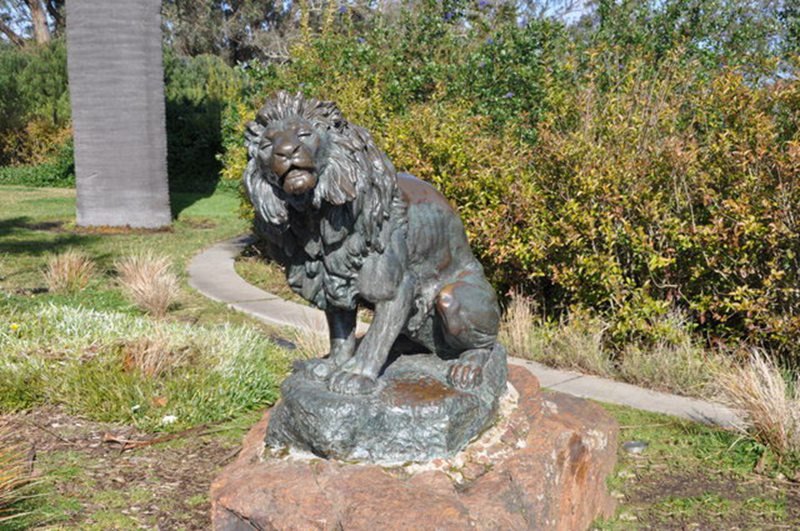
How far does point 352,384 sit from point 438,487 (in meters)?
0.54

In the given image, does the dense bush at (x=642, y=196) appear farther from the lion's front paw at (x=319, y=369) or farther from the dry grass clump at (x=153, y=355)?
the lion's front paw at (x=319, y=369)

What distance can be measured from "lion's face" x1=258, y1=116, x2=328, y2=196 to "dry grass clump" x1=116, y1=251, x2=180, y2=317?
206 inches

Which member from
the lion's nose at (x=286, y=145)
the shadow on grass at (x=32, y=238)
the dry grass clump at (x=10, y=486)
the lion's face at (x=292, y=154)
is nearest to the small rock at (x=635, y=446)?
the lion's face at (x=292, y=154)

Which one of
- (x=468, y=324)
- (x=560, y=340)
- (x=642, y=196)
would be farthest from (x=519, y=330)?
(x=468, y=324)

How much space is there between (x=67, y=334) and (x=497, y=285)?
12.4ft

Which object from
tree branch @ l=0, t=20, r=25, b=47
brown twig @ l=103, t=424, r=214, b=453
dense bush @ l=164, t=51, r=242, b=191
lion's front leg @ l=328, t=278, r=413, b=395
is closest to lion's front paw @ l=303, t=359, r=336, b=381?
lion's front leg @ l=328, t=278, r=413, b=395

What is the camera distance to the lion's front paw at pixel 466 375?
3385 millimetres

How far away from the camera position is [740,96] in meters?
5.96

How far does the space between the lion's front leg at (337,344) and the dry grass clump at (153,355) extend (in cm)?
213

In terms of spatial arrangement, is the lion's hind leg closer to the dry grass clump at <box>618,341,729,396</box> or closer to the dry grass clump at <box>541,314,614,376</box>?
the dry grass clump at <box>618,341,729,396</box>

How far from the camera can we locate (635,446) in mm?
4684

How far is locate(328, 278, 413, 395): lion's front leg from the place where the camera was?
317 cm

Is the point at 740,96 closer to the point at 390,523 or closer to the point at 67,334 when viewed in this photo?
the point at 390,523

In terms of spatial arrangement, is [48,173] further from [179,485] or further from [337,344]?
[337,344]
